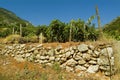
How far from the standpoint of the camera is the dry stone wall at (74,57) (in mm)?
11562

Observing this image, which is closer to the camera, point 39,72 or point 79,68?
point 39,72

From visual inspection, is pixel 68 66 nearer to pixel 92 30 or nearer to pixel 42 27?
pixel 92 30

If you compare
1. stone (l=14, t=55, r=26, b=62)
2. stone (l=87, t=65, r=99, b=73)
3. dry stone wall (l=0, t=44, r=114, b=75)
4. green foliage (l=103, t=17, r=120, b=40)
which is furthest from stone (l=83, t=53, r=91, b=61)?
stone (l=14, t=55, r=26, b=62)

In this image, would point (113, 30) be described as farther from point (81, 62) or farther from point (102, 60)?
point (102, 60)

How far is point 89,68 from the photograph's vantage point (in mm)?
11703

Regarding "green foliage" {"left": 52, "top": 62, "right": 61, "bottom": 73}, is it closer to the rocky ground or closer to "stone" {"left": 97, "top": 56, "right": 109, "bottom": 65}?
the rocky ground

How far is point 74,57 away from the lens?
1241 centimetres

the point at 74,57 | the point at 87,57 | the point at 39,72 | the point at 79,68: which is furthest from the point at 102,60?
the point at 39,72

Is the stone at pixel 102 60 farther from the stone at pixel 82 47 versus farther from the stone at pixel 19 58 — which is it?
the stone at pixel 19 58

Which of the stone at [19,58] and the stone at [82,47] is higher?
the stone at [82,47]

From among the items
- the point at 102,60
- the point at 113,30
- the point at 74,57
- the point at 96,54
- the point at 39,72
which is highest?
the point at 113,30

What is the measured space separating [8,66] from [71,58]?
11.5 feet

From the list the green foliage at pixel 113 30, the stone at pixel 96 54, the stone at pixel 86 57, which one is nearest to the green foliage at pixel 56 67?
the stone at pixel 86 57

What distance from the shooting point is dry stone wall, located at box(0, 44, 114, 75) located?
37.9 feet
